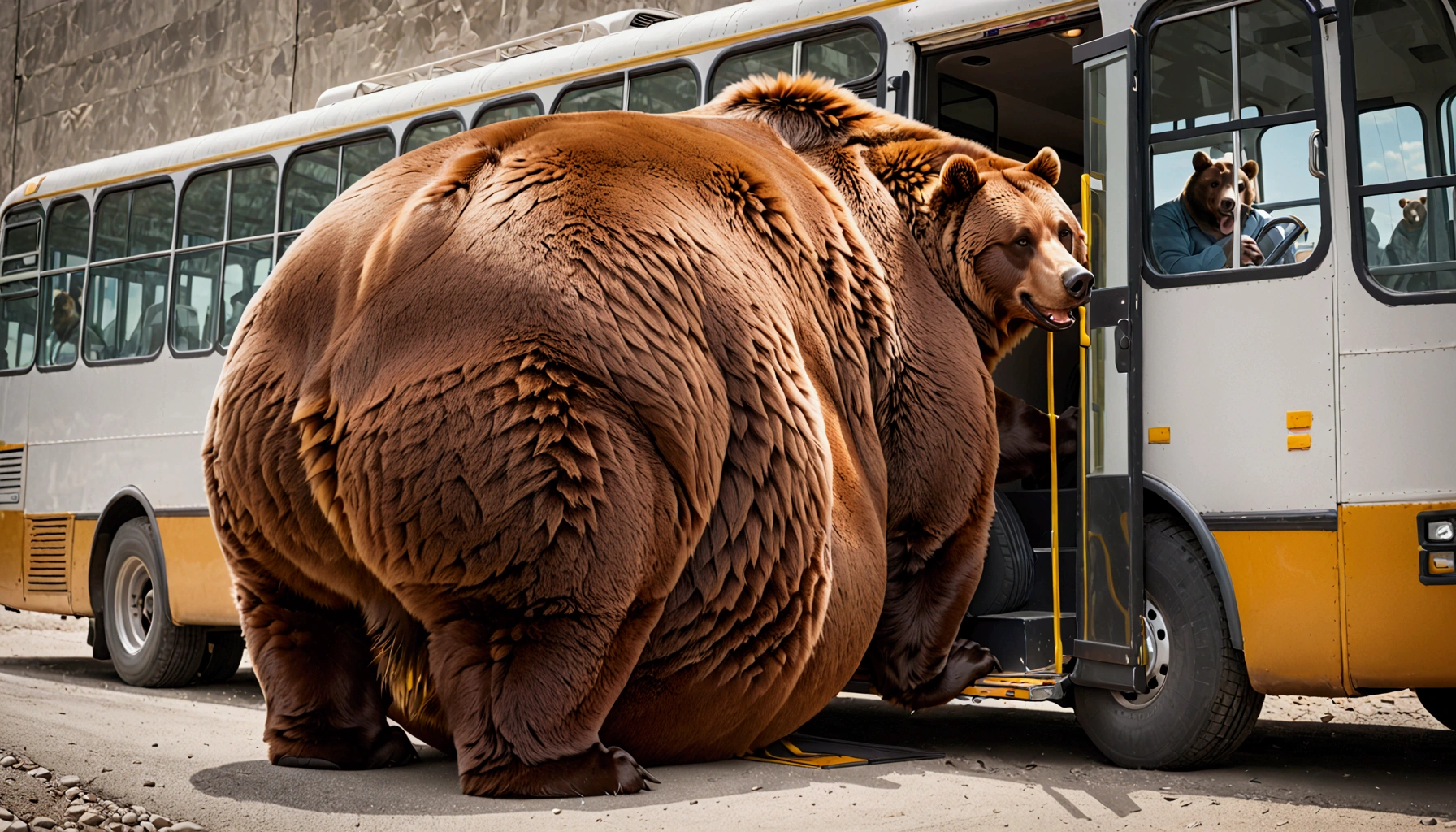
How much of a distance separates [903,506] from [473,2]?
14503 mm

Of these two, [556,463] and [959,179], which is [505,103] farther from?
[556,463]

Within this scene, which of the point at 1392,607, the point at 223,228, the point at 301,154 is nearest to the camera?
the point at 1392,607

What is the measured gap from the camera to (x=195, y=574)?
8.59 m

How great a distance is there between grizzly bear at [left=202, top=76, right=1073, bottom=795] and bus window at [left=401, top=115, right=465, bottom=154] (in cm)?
419

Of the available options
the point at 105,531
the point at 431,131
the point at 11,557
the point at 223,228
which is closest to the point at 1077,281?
the point at 431,131

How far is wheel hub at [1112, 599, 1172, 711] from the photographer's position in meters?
5.31

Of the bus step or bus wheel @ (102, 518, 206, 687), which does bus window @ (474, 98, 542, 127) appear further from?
the bus step

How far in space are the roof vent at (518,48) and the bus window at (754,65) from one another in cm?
92

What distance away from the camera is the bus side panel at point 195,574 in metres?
8.40

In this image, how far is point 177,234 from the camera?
9.45 metres

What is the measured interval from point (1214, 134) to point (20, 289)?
8865 millimetres

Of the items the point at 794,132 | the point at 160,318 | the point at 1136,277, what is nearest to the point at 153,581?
the point at 160,318

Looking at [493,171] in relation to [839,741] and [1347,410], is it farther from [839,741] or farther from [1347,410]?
[1347,410]

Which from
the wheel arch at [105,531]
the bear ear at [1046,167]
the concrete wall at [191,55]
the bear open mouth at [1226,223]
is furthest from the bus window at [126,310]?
the concrete wall at [191,55]
